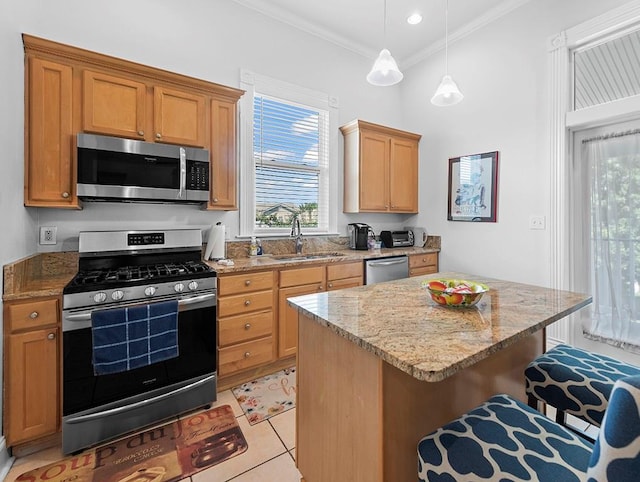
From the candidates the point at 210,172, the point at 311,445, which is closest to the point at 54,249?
the point at 210,172

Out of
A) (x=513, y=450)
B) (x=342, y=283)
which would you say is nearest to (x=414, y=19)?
(x=342, y=283)

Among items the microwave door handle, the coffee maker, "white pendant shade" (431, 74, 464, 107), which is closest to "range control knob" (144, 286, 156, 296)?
the microwave door handle

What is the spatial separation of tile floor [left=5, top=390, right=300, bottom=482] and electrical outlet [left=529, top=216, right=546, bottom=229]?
280 cm

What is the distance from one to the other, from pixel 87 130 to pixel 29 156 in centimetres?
36

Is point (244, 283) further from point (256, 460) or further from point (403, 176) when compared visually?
point (403, 176)

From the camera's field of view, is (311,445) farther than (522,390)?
No

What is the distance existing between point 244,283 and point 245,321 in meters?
0.30

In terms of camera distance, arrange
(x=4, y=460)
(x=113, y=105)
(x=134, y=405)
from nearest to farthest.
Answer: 1. (x=4, y=460)
2. (x=134, y=405)
3. (x=113, y=105)

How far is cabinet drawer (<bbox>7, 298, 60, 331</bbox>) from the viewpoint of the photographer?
5.17ft

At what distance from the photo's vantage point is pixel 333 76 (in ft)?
11.8

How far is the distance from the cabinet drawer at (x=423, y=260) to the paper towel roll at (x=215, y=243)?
6.90 ft

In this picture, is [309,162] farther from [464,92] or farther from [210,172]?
[464,92]

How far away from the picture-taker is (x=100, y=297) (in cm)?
174

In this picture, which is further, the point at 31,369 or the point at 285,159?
the point at 285,159
